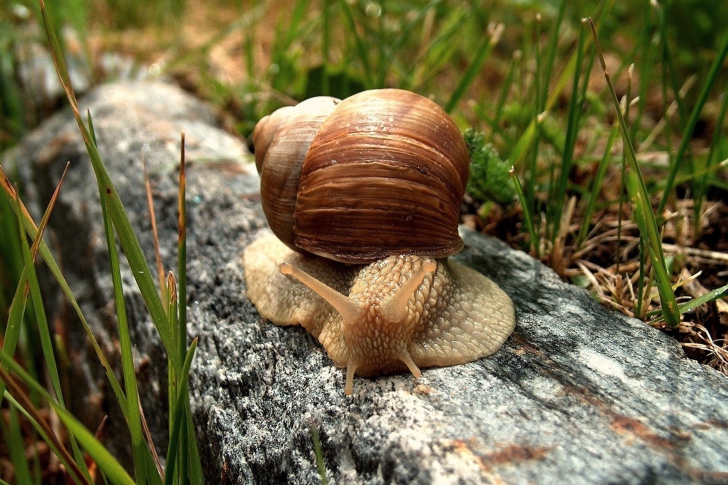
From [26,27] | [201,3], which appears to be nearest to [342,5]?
[26,27]

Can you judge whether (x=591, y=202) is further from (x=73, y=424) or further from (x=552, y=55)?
(x=73, y=424)

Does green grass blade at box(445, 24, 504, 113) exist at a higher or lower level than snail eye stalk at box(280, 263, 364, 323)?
higher

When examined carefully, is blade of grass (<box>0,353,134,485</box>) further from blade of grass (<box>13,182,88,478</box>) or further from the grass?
blade of grass (<box>13,182,88,478</box>)

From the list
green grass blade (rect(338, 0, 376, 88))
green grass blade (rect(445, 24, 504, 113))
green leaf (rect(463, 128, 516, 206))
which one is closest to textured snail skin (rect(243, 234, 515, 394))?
green leaf (rect(463, 128, 516, 206))

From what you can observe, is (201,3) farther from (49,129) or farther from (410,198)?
(410,198)

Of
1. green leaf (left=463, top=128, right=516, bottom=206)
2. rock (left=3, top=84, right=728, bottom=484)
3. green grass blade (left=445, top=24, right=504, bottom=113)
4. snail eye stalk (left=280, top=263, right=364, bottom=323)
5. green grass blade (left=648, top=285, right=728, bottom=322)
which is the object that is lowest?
rock (left=3, top=84, right=728, bottom=484)

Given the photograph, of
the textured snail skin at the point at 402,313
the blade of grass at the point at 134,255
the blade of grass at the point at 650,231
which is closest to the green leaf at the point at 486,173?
the textured snail skin at the point at 402,313

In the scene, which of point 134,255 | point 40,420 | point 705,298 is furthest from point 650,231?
point 40,420
